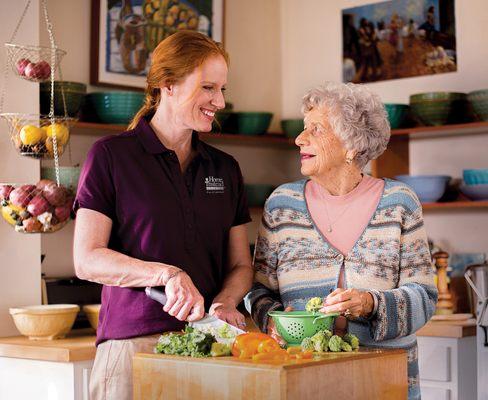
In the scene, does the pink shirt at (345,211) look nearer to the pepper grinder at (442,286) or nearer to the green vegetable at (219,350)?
the green vegetable at (219,350)

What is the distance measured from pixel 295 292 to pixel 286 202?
0.76 feet

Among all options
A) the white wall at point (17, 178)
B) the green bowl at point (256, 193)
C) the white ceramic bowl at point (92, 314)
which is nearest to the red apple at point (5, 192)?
the white wall at point (17, 178)

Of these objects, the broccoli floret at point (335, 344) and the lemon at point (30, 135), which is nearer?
the broccoli floret at point (335, 344)

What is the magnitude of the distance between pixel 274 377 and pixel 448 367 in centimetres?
217

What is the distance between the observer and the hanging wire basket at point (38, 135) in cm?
320

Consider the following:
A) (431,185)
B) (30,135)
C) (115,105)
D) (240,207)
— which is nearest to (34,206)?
(30,135)

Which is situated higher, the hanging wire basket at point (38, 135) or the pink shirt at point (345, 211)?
the hanging wire basket at point (38, 135)

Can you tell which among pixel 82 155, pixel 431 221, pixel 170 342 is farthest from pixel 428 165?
pixel 170 342

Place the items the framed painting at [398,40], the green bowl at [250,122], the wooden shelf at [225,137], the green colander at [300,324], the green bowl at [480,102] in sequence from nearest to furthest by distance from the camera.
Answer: the green colander at [300,324]
the wooden shelf at [225,137]
the green bowl at [480,102]
the framed painting at [398,40]
the green bowl at [250,122]

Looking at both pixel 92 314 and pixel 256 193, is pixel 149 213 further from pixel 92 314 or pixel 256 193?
pixel 256 193

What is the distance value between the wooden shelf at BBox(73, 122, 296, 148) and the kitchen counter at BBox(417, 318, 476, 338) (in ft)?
4.25

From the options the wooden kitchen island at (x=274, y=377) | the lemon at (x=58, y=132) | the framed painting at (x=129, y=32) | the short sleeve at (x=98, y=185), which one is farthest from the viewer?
the framed painting at (x=129, y=32)

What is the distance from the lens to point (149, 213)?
86.8 inches

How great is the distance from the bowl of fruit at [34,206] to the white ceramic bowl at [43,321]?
33cm
